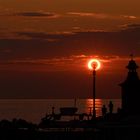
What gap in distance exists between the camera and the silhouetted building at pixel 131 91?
231ft

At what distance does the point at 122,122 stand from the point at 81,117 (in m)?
28.9

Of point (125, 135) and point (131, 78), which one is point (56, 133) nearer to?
point (125, 135)

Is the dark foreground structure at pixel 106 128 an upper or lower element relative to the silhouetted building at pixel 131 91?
lower

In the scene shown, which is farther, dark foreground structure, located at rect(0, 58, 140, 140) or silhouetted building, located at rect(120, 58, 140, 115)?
silhouetted building, located at rect(120, 58, 140, 115)

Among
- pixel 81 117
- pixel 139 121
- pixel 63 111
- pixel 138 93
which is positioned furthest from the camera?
pixel 63 111

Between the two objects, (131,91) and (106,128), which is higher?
(131,91)

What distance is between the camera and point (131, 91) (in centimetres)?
7100

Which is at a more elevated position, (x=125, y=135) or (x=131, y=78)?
(x=131, y=78)

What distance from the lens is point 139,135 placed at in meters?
60.2

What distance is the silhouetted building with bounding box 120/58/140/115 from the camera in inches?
2768

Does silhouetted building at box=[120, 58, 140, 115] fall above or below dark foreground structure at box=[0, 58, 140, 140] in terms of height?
above

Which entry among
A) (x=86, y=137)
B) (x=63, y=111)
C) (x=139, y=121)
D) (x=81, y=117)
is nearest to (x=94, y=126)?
(x=86, y=137)

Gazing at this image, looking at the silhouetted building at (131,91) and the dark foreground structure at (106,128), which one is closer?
the dark foreground structure at (106,128)

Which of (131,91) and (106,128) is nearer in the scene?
(106,128)
